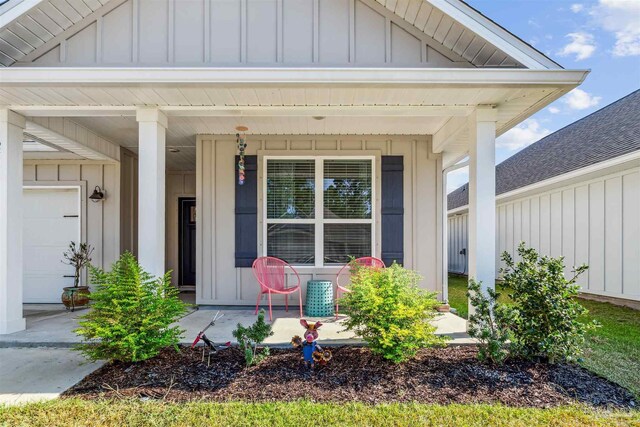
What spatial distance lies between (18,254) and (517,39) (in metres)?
5.48

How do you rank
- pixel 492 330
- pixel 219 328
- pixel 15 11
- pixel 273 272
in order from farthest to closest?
pixel 273 272 < pixel 219 328 < pixel 15 11 < pixel 492 330

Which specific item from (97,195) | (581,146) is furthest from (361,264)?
(581,146)

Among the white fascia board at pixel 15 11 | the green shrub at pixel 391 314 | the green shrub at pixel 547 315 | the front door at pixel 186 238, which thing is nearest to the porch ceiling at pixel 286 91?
the white fascia board at pixel 15 11

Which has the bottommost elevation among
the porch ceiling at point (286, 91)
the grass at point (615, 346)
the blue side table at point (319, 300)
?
the grass at point (615, 346)

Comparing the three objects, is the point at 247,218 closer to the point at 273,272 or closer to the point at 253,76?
the point at 273,272

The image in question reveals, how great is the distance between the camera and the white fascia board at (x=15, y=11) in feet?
10.9

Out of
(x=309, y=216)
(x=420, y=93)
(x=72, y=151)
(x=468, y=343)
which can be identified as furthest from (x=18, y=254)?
(x=468, y=343)

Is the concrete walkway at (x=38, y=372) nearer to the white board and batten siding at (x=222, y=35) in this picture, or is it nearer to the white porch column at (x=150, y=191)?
the white porch column at (x=150, y=191)

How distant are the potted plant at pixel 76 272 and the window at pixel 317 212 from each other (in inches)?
109

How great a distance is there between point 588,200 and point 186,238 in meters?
7.93

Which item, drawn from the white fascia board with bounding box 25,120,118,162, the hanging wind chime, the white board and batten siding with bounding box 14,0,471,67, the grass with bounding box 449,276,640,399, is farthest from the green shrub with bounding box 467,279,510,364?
the white fascia board with bounding box 25,120,118,162

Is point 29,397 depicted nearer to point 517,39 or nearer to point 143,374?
point 143,374

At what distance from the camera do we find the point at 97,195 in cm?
587

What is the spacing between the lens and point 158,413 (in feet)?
7.59
